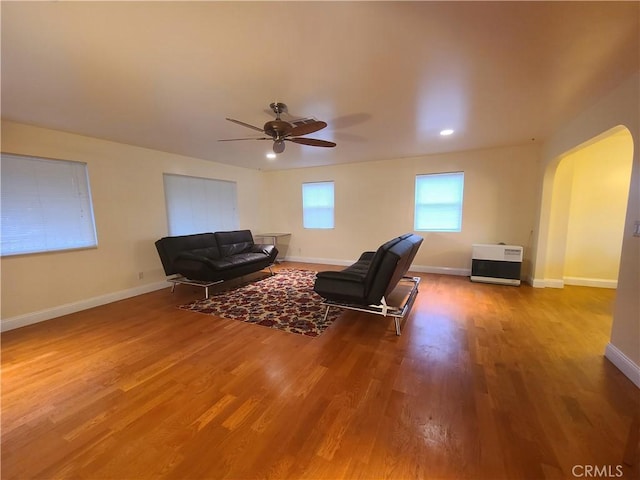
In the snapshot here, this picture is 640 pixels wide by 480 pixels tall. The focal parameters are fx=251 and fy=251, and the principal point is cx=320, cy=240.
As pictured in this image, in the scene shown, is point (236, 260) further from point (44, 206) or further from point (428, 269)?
point (428, 269)

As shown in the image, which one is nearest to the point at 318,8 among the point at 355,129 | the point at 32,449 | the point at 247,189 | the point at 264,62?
the point at 264,62

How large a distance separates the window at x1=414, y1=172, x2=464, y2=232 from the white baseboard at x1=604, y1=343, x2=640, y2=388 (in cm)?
307

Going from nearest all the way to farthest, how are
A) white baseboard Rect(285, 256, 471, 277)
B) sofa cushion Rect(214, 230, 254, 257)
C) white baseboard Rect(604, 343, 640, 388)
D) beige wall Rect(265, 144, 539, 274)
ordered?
1. white baseboard Rect(604, 343, 640, 388)
2. beige wall Rect(265, 144, 539, 274)
3. sofa cushion Rect(214, 230, 254, 257)
4. white baseboard Rect(285, 256, 471, 277)

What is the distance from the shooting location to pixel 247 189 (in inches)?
246

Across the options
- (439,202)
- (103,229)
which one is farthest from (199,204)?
(439,202)

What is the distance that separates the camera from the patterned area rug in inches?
116

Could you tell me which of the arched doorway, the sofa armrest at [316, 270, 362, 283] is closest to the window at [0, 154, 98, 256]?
the sofa armrest at [316, 270, 362, 283]

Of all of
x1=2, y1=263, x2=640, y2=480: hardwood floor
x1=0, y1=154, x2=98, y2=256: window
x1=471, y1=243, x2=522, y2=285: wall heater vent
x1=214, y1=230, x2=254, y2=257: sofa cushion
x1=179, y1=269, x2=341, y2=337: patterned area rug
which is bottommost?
x1=2, y1=263, x2=640, y2=480: hardwood floor

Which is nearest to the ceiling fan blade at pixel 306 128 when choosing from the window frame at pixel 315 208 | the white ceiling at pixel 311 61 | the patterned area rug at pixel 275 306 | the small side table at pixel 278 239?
the white ceiling at pixel 311 61

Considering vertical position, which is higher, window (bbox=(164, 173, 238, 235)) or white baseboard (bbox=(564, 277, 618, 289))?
window (bbox=(164, 173, 238, 235))

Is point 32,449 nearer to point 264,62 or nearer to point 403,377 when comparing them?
point 403,377
